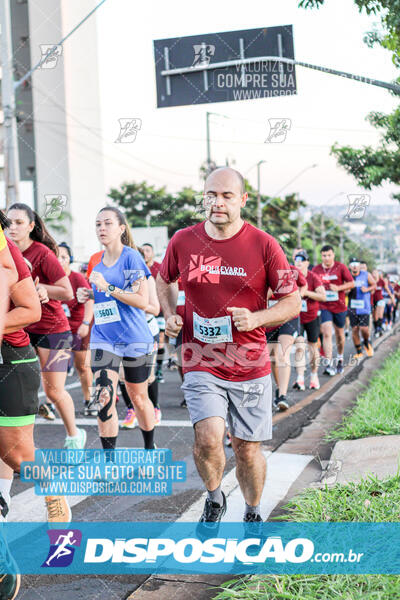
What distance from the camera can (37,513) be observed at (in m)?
4.53

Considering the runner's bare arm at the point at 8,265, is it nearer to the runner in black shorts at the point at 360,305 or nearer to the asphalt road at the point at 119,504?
the asphalt road at the point at 119,504

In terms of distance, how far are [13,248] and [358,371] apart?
9267 mm

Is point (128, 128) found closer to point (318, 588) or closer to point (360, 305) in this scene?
point (318, 588)

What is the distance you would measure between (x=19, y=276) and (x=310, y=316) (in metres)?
7.89

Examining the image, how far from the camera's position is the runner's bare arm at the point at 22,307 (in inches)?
125

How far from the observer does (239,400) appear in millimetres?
3822

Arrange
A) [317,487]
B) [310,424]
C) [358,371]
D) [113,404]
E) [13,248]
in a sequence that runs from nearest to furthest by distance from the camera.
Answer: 1. [13,248]
2. [317,487]
3. [113,404]
4. [310,424]
5. [358,371]

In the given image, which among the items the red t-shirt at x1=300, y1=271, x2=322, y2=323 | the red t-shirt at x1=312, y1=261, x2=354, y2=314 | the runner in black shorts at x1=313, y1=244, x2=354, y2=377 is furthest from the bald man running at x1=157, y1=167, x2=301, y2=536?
the red t-shirt at x1=312, y1=261, x2=354, y2=314

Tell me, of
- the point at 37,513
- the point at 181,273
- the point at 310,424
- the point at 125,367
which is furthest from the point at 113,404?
the point at 310,424

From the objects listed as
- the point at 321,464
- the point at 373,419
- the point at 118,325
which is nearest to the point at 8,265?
the point at 118,325

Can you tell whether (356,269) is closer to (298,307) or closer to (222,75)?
(222,75)

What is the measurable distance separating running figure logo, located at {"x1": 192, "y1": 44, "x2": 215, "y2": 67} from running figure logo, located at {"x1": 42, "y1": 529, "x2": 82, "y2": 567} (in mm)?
5139

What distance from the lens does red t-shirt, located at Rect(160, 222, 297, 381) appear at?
12.3 ft

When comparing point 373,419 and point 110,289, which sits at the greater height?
point 110,289
